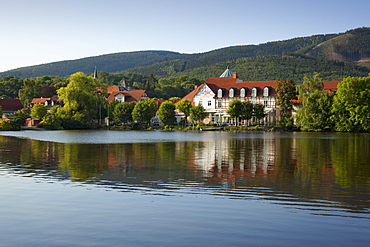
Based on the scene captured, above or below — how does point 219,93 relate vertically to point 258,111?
above

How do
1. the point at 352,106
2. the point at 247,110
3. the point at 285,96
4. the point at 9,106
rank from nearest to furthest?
the point at 352,106 < the point at 285,96 < the point at 247,110 < the point at 9,106

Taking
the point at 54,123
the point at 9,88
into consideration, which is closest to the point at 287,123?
the point at 54,123

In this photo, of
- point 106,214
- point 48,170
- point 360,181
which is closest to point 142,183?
point 106,214

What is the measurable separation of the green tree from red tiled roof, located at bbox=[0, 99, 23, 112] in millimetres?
1933

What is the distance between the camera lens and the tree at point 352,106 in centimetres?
6662

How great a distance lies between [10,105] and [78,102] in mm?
52124

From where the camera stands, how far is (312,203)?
10.6 m

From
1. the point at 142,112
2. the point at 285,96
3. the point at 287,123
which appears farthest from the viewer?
the point at 142,112

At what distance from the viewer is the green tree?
→ 130m

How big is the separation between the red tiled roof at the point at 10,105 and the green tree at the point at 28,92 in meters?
1.93

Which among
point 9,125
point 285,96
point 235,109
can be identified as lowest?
A: point 9,125

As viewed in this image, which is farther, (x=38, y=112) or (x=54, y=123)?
(x=38, y=112)

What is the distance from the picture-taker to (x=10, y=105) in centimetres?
12694

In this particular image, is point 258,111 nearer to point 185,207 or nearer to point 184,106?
point 184,106
